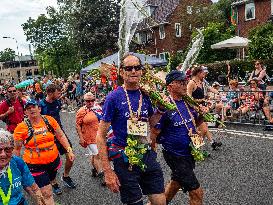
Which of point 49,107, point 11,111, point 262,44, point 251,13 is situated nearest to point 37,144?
point 49,107

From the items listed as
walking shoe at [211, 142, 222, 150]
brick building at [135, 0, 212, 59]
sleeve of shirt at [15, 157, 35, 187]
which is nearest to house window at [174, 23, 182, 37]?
brick building at [135, 0, 212, 59]

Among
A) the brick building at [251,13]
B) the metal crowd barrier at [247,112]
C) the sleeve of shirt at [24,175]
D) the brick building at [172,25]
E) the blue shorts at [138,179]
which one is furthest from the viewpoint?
the brick building at [172,25]

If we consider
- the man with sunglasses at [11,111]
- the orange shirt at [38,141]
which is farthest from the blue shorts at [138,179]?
the man with sunglasses at [11,111]

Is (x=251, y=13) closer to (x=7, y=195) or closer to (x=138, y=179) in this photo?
(x=138, y=179)

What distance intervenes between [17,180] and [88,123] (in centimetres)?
359

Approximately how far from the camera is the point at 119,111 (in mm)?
3715

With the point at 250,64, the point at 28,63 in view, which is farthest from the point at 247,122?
the point at 28,63

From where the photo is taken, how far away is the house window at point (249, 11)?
32.8 meters

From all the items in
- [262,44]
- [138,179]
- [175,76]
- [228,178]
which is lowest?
[228,178]

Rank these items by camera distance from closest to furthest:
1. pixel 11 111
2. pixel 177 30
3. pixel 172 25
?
1. pixel 11 111
2. pixel 177 30
3. pixel 172 25

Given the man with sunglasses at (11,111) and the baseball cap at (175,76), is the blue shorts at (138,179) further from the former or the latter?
the man with sunglasses at (11,111)

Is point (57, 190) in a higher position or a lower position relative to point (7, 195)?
lower

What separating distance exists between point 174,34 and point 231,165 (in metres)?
34.8

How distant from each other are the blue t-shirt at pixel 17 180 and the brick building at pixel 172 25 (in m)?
31.6
